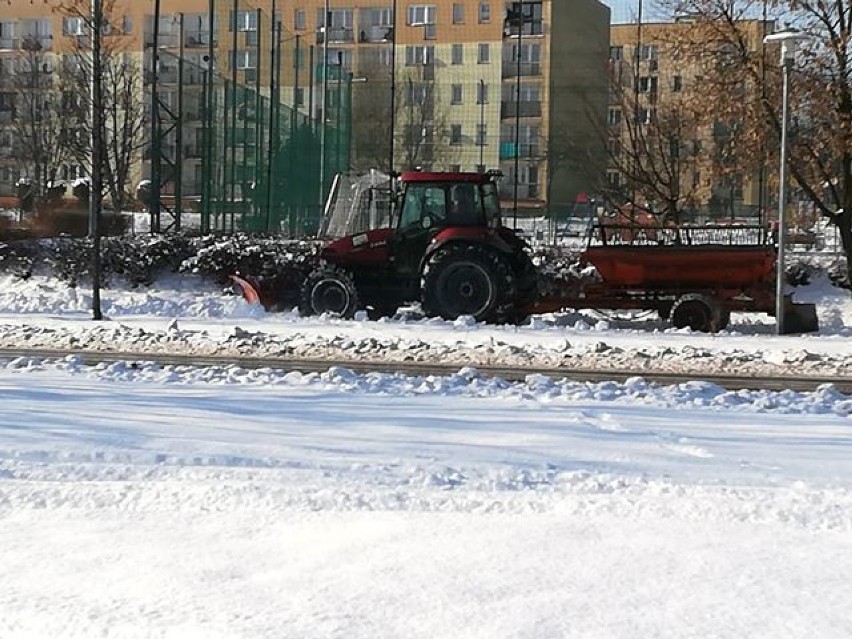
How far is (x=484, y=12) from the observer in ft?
210

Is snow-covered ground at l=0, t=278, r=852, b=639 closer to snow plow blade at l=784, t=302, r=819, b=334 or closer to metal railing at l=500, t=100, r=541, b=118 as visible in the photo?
snow plow blade at l=784, t=302, r=819, b=334

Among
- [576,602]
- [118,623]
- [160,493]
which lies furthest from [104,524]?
[576,602]

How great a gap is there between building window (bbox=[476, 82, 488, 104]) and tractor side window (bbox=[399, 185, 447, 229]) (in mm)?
44277

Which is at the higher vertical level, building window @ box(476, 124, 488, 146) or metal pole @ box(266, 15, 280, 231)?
building window @ box(476, 124, 488, 146)

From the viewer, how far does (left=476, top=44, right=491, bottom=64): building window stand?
209 feet

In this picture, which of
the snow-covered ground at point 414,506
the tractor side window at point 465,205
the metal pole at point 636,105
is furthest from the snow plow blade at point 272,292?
the metal pole at point 636,105

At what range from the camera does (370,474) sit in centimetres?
815

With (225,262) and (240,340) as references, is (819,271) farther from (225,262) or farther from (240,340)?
(240,340)

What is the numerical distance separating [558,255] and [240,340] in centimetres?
1355

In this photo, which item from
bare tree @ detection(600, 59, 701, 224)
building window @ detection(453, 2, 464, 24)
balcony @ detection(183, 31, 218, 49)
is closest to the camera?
bare tree @ detection(600, 59, 701, 224)

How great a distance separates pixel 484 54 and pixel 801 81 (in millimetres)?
41552

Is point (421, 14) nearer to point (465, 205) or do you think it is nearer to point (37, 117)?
point (37, 117)

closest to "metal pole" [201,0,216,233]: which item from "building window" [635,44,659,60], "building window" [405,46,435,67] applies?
"building window" [635,44,659,60]

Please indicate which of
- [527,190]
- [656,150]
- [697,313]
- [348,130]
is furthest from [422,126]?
[697,313]
